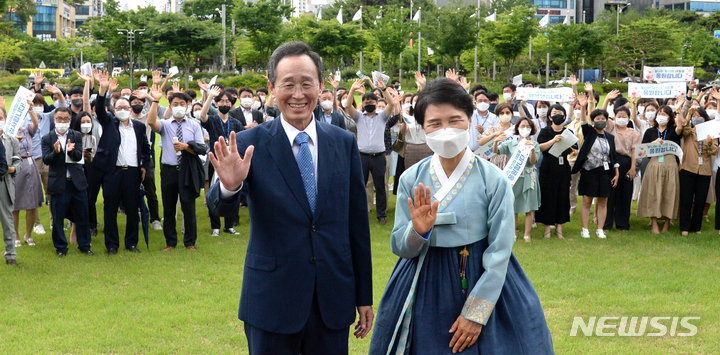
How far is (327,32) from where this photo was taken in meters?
44.8

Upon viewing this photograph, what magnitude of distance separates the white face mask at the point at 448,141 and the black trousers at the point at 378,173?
758 cm

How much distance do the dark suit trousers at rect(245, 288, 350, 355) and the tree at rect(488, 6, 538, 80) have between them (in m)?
41.8

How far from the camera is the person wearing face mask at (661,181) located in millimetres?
10203

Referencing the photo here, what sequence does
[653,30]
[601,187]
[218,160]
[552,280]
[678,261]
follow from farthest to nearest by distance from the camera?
1. [653,30]
2. [601,187]
3. [678,261]
4. [552,280]
5. [218,160]

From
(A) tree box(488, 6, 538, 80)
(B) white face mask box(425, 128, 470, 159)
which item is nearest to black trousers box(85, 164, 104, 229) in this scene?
(B) white face mask box(425, 128, 470, 159)

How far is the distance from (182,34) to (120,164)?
37696 millimetres

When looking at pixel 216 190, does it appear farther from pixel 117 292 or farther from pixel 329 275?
pixel 117 292

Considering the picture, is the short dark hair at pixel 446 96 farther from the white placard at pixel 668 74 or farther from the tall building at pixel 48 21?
the tall building at pixel 48 21

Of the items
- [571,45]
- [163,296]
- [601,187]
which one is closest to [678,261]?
[601,187]

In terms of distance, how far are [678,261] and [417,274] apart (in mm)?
6472

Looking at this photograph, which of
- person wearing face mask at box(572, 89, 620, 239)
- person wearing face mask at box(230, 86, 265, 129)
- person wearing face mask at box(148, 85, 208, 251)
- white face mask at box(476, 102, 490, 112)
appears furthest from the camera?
person wearing face mask at box(230, 86, 265, 129)

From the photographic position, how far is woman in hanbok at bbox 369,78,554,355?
122 inches

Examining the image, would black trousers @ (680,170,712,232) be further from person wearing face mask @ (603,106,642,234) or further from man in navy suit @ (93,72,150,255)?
man in navy suit @ (93,72,150,255)

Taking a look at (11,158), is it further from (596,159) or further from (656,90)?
(656,90)
